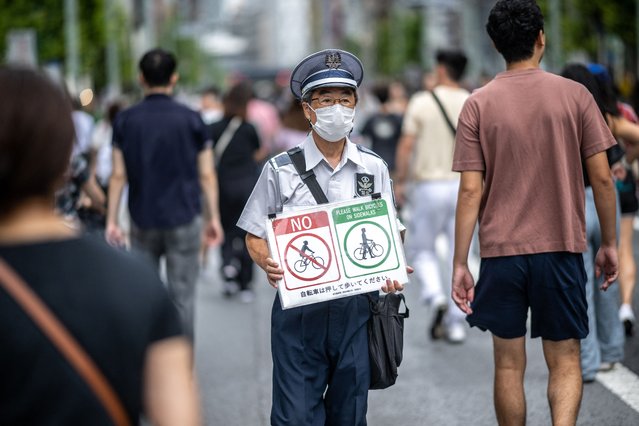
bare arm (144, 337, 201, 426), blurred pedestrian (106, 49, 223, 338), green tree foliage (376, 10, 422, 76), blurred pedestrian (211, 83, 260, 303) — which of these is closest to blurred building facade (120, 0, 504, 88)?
green tree foliage (376, 10, 422, 76)

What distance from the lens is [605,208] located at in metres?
5.13

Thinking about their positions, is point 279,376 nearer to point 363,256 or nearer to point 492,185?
point 363,256

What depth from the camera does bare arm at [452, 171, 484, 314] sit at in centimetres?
504

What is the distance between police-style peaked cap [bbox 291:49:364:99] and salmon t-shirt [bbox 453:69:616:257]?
26.5 inches

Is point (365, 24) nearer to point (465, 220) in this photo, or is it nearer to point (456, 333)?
point (456, 333)

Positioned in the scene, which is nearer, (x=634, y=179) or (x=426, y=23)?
(x=634, y=179)

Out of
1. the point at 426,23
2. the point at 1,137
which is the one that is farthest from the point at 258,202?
the point at 426,23

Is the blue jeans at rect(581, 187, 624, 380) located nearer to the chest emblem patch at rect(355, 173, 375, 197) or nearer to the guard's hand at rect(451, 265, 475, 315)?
the guard's hand at rect(451, 265, 475, 315)

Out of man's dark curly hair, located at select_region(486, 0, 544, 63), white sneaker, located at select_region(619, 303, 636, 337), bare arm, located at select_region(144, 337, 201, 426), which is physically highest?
man's dark curly hair, located at select_region(486, 0, 544, 63)

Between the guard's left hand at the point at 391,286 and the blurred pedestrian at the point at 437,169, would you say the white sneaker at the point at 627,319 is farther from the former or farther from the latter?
the guard's left hand at the point at 391,286

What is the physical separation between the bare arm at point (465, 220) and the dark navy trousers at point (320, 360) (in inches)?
29.4

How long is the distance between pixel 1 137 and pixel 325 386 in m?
2.45

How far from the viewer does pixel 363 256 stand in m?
4.43

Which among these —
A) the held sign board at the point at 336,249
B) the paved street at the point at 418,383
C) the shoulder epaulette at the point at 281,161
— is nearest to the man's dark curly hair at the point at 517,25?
the held sign board at the point at 336,249
